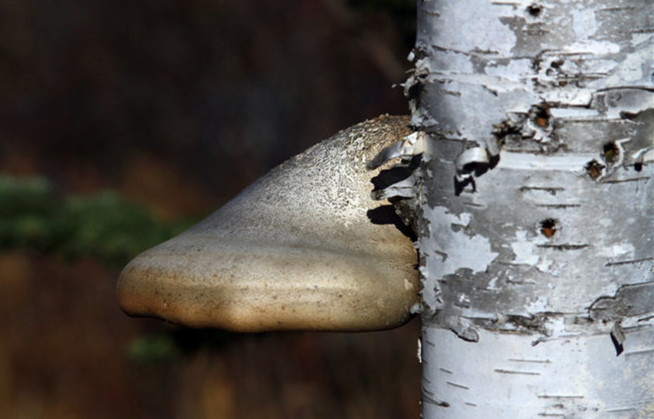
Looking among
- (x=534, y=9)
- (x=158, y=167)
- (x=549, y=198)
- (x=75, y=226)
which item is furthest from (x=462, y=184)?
(x=158, y=167)

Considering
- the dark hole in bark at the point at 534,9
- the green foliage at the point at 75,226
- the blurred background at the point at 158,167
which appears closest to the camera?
the dark hole in bark at the point at 534,9

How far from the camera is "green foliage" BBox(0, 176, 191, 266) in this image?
3.76m

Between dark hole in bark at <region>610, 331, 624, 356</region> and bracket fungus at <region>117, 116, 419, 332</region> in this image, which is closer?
dark hole in bark at <region>610, 331, 624, 356</region>

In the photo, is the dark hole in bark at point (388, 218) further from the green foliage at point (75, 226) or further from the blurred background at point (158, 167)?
the green foliage at point (75, 226)

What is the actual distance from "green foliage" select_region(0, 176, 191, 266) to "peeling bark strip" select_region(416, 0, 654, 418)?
2.45 metres

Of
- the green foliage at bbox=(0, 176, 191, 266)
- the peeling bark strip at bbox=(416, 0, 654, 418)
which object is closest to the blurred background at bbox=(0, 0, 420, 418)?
the green foliage at bbox=(0, 176, 191, 266)

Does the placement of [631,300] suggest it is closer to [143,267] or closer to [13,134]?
[143,267]

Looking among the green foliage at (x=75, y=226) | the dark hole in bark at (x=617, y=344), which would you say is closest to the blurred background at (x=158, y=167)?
the green foliage at (x=75, y=226)

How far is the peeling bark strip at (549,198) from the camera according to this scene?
53.5 inches

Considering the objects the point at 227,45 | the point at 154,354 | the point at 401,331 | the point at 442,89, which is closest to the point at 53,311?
the point at 401,331

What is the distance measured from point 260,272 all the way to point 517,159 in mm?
509

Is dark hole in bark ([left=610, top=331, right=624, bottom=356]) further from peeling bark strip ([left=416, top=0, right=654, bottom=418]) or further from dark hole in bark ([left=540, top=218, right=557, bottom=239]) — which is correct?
dark hole in bark ([left=540, top=218, right=557, bottom=239])

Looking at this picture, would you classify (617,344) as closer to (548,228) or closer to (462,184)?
(548,228)

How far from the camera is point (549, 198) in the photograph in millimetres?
1370
